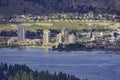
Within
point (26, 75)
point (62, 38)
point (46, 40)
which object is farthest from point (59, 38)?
point (26, 75)

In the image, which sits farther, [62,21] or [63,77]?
[62,21]

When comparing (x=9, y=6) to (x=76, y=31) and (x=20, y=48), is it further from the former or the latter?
(x=20, y=48)

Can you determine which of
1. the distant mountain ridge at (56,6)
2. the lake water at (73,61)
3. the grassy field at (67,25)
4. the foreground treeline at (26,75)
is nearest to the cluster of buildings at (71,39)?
the grassy field at (67,25)

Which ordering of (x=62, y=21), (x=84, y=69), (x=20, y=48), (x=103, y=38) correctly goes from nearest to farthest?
(x=84, y=69) → (x=20, y=48) → (x=103, y=38) → (x=62, y=21)

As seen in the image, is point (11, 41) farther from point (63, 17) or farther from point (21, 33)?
point (63, 17)

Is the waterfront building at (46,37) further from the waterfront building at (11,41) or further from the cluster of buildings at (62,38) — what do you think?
the waterfront building at (11,41)

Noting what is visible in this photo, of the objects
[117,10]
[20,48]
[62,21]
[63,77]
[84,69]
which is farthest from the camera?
[117,10]

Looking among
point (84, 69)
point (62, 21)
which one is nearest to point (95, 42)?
point (62, 21)
